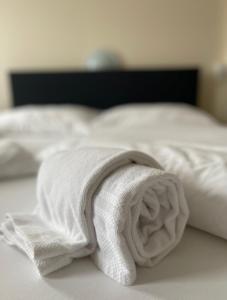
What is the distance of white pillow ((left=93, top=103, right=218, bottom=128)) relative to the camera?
2.41 m

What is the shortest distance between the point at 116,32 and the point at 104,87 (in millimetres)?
468

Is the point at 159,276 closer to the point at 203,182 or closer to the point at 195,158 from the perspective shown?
the point at 203,182

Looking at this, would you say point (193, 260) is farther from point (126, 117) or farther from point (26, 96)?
point (26, 96)

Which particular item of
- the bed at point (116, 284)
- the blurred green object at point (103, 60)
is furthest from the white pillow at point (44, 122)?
the bed at point (116, 284)

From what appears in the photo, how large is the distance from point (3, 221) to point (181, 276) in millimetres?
560

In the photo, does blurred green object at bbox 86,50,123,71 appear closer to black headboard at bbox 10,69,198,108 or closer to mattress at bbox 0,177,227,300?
black headboard at bbox 10,69,198,108

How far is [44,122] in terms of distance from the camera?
2445 millimetres

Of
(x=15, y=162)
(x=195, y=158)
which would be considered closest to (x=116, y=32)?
(x=15, y=162)

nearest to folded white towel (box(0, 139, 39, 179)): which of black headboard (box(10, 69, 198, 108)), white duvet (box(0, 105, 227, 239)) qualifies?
white duvet (box(0, 105, 227, 239))

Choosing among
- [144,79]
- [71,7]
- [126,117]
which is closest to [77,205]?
[126,117]

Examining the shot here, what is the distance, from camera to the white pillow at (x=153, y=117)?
2410mm

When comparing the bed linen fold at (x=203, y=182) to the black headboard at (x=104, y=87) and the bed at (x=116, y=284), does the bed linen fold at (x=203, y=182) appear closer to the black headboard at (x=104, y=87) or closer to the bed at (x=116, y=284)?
the bed at (x=116, y=284)

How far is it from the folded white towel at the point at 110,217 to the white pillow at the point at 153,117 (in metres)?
1.50

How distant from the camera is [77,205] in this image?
0.80m
